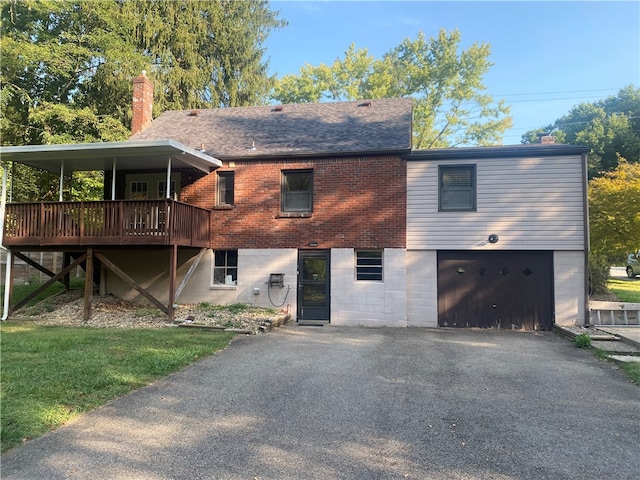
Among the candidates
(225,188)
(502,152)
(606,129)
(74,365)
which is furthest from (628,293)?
(606,129)

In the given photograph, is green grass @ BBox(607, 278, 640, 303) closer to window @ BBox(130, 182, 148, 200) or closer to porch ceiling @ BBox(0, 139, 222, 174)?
porch ceiling @ BBox(0, 139, 222, 174)

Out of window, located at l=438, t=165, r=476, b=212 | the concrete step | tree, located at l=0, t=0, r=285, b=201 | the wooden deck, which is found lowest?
the concrete step

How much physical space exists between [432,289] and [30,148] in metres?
11.4

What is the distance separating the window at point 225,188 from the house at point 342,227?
0.03 meters

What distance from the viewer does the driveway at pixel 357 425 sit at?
3430mm

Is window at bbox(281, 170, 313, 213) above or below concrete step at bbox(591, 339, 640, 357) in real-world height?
above

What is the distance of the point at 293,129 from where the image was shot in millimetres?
14094

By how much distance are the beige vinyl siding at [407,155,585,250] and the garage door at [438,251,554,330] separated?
0.36m

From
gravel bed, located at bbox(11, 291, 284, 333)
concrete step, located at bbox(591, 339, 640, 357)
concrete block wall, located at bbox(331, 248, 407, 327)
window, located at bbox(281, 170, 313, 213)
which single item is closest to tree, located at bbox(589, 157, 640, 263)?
concrete step, located at bbox(591, 339, 640, 357)

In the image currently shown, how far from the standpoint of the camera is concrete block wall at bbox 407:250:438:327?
11547mm

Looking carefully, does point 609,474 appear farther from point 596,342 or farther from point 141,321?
point 141,321

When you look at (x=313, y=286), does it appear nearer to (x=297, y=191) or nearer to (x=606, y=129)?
(x=297, y=191)

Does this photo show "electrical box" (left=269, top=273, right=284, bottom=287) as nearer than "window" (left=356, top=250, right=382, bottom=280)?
No

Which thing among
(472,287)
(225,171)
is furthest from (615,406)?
(225,171)
